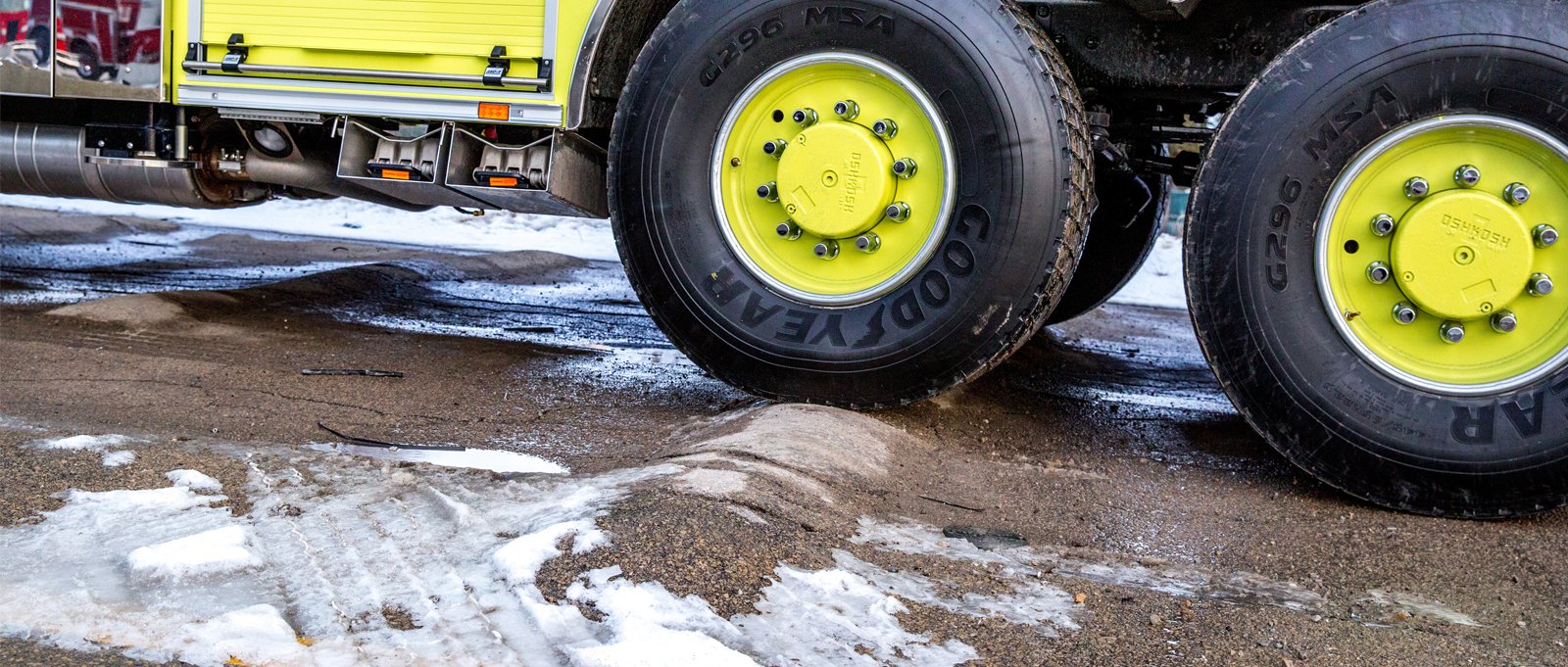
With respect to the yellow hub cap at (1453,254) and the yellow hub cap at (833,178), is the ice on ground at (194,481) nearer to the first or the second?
the yellow hub cap at (833,178)

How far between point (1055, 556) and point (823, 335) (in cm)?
103

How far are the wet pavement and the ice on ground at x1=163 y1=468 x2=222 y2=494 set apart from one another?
0.03 m

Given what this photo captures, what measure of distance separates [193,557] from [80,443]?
3.25 feet

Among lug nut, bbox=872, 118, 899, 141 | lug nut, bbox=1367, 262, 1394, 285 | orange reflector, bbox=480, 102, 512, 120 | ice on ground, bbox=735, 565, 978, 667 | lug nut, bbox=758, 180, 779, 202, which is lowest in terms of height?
ice on ground, bbox=735, 565, 978, 667

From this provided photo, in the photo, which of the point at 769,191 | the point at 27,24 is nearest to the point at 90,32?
the point at 27,24

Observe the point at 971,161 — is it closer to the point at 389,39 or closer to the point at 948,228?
the point at 948,228

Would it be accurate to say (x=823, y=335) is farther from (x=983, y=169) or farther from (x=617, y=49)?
(x=617, y=49)

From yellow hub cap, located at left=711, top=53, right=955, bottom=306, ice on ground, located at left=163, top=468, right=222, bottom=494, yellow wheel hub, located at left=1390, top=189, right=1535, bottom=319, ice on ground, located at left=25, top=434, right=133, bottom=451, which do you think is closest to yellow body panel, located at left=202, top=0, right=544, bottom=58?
yellow hub cap, located at left=711, top=53, right=955, bottom=306

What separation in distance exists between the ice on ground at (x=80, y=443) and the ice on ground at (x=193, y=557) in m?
0.83

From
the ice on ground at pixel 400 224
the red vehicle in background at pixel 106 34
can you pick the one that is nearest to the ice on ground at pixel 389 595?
the red vehicle in background at pixel 106 34

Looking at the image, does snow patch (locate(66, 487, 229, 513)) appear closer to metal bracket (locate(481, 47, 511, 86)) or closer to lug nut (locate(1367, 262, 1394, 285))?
metal bracket (locate(481, 47, 511, 86))

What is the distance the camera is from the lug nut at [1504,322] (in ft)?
10.1

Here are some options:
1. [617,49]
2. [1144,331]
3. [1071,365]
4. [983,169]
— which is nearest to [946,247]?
[983,169]

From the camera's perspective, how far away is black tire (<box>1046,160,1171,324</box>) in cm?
495
